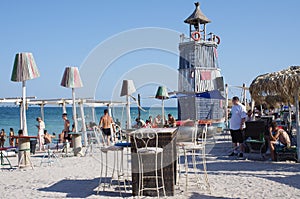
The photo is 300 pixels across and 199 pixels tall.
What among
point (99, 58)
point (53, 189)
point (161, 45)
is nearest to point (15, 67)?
point (99, 58)

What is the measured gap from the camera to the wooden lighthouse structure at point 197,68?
23.9 m

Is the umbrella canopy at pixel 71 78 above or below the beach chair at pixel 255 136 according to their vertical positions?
above

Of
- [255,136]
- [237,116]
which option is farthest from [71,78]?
[255,136]

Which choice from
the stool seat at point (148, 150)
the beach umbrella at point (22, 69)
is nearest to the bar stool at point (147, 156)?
the stool seat at point (148, 150)

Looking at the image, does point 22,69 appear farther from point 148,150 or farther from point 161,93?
point 161,93

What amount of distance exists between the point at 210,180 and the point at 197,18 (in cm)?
1806

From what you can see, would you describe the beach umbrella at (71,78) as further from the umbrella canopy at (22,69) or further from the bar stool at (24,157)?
the bar stool at (24,157)

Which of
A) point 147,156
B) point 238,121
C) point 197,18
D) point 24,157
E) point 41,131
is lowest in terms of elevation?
point 24,157

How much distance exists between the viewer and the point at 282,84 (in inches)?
301

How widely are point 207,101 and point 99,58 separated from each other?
15.7m

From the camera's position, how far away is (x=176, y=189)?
5.80m

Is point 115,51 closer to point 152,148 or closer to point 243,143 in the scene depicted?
point 243,143

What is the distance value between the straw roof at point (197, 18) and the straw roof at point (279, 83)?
1579cm

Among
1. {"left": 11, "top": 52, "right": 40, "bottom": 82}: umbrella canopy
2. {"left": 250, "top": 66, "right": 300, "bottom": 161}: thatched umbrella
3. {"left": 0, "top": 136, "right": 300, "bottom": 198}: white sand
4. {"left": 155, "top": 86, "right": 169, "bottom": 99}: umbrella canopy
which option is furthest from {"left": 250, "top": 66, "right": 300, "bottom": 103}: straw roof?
{"left": 155, "top": 86, "right": 169, "bottom": 99}: umbrella canopy
